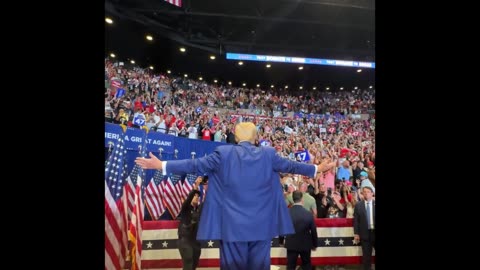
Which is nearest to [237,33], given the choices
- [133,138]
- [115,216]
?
[133,138]

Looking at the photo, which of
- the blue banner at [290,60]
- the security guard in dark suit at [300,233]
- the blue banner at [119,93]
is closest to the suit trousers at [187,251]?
the security guard in dark suit at [300,233]

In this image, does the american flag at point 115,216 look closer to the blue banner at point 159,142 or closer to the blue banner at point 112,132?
the blue banner at point 112,132

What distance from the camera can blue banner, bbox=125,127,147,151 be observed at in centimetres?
670

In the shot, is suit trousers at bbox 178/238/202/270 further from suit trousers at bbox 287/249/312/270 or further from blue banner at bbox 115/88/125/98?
blue banner at bbox 115/88/125/98

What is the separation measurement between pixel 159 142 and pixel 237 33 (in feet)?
20.7

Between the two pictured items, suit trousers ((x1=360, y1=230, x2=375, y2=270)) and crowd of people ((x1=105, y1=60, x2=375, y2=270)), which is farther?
crowd of people ((x1=105, y1=60, x2=375, y2=270))

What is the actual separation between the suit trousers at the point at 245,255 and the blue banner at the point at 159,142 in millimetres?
4766

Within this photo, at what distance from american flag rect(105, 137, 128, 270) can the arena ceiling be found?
24.2 feet

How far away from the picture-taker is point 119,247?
3475 millimetres

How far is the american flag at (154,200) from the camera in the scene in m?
5.86

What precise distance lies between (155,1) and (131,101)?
336cm

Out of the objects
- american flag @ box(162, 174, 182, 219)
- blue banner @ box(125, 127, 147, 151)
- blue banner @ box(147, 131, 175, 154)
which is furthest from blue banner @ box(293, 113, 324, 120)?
american flag @ box(162, 174, 182, 219)
